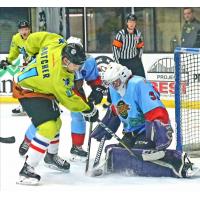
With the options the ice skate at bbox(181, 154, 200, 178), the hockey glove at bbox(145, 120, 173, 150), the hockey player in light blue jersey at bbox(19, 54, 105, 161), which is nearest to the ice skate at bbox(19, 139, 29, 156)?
the hockey player in light blue jersey at bbox(19, 54, 105, 161)

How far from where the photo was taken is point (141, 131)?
165 inches

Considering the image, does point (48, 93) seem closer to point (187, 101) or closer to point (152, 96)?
point (152, 96)

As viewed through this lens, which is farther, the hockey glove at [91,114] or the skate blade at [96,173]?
the skate blade at [96,173]

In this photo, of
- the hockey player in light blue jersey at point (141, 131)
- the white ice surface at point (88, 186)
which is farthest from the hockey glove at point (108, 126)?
the white ice surface at point (88, 186)

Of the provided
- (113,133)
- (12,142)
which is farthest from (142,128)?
(12,142)

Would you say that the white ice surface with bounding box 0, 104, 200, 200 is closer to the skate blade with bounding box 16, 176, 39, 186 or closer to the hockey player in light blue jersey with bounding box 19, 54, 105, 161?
the skate blade with bounding box 16, 176, 39, 186

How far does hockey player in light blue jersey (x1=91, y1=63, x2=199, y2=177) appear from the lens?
3.95m

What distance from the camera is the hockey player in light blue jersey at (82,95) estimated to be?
447 centimetres

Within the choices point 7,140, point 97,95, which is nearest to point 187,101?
point 97,95

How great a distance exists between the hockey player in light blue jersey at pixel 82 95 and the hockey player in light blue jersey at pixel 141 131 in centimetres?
28

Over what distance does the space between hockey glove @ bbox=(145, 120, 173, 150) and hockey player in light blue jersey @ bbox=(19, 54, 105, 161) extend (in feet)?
1.84

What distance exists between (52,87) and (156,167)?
2.54 ft

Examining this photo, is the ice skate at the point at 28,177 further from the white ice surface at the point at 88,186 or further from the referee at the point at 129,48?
the referee at the point at 129,48

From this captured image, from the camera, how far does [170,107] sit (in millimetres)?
7258
